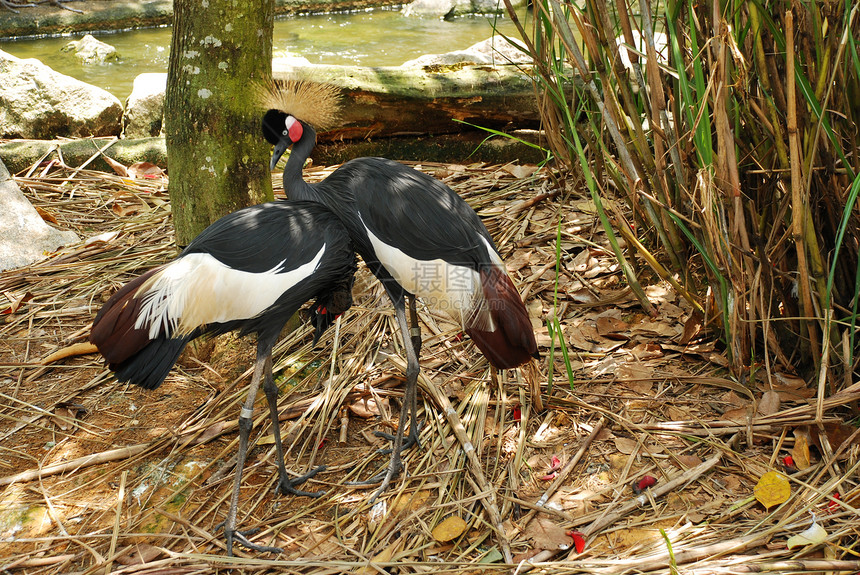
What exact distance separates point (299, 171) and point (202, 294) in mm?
713

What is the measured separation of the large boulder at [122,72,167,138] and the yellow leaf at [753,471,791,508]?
4.72 meters

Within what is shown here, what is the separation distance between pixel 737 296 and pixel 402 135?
2.62m

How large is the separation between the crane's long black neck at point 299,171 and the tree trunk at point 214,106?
23 cm

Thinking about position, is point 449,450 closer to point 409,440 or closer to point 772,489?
point 409,440

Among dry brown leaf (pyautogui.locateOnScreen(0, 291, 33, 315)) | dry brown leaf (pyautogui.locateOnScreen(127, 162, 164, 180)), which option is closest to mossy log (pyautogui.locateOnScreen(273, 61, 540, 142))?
dry brown leaf (pyautogui.locateOnScreen(127, 162, 164, 180))

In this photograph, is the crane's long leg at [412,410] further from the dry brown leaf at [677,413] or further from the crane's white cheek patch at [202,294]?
the dry brown leaf at [677,413]

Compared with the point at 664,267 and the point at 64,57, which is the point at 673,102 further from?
the point at 64,57

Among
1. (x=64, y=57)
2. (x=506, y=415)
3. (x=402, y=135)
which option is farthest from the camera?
(x=64, y=57)

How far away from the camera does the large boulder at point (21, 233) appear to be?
366cm

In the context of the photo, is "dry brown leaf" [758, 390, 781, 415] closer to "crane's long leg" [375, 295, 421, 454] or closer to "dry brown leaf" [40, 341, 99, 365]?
"crane's long leg" [375, 295, 421, 454]

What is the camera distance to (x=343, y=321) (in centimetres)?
330

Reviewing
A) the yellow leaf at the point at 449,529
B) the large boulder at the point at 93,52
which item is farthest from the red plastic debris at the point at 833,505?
the large boulder at the point at 93,52

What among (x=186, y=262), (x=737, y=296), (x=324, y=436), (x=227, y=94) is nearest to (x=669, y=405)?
(x=737, y=296)

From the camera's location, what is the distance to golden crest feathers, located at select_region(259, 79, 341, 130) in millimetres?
2854
